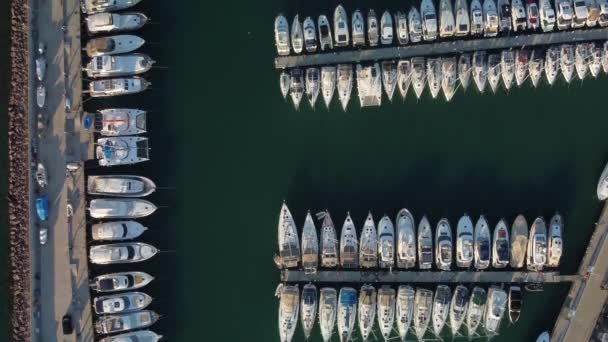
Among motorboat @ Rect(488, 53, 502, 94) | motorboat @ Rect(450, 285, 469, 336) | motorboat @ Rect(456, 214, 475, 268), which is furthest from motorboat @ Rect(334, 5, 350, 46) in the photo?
motorboat @ Rect(450, 285, 469, 336)

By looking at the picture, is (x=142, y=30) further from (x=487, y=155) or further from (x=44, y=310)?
(x=487, y=155)

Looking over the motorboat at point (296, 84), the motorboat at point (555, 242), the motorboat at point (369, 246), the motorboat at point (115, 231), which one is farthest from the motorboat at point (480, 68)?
the motorboat at point (115, 231)

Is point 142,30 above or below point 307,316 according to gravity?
above

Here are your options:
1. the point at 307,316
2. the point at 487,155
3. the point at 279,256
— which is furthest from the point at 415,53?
the point at 307,316

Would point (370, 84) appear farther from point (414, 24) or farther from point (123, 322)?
point (123, 322)

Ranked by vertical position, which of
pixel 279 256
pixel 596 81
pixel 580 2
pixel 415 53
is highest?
pixel 580 2

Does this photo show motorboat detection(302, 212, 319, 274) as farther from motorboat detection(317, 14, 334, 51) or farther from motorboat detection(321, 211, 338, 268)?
motorboat detection(317, 14, 334, 51)
